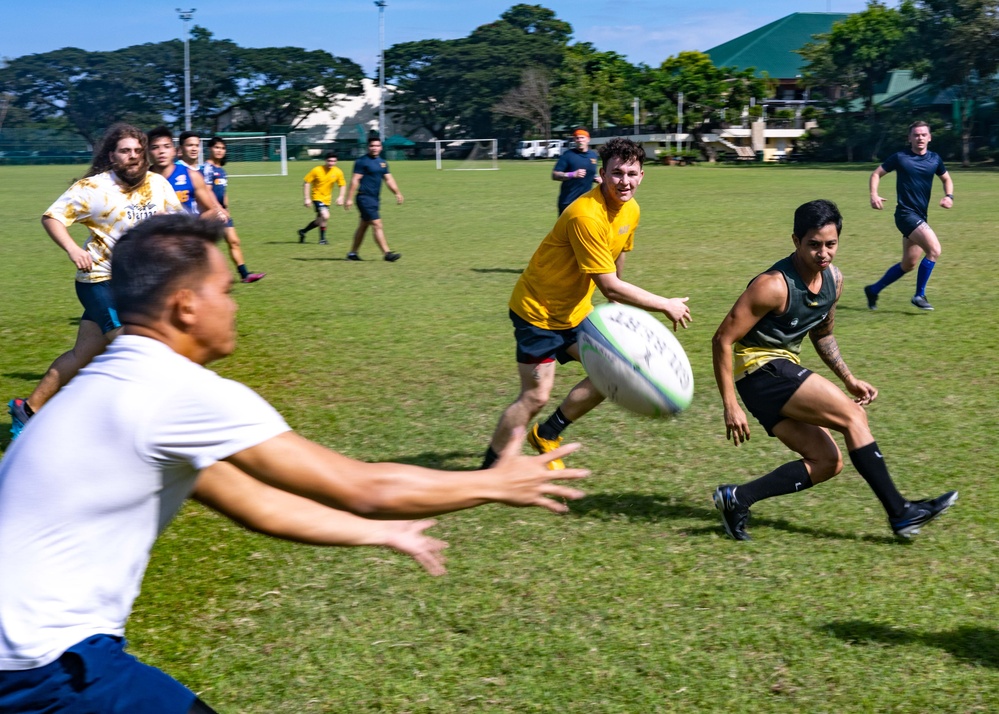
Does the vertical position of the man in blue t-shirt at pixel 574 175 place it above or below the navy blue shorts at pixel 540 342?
above

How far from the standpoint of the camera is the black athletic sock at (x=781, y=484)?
18.7 feet

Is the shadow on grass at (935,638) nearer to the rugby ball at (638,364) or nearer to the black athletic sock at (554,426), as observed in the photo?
the rugby ball at (638,364)

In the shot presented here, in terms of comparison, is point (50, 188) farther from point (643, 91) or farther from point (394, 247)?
point (643, 91)

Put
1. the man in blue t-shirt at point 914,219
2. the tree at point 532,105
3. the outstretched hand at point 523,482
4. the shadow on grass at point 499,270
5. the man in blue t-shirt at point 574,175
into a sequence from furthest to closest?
the tree at point 532,105, the shadow on grass at point 499,270, the man in blue t-shirt at point 574,175, the man in blue t-shirt at point 914,219, the outstretched hand at point 523,482

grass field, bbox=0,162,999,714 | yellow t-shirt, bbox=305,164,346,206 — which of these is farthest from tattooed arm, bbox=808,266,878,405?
yellow t-shirt, bbox=305,164,346,206

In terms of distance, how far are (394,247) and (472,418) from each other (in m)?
13.0

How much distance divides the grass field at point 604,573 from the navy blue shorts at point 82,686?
68.8 inches

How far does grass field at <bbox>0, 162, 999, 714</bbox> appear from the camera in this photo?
13.7 ft

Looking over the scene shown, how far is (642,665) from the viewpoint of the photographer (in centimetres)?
431

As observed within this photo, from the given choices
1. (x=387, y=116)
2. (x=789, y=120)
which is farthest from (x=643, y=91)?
(x=387, y=116)

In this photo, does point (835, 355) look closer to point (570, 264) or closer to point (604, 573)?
point (570, 264)

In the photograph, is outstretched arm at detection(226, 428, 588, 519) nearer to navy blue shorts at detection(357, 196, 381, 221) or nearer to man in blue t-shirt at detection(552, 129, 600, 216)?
man in blue t-shirt at detection(552, 129, 600, 216)

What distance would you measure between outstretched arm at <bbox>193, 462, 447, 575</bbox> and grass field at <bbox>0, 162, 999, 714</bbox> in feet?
5.03

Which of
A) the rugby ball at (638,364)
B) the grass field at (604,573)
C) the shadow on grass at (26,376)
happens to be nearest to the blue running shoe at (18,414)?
the grass field at (604,573)
